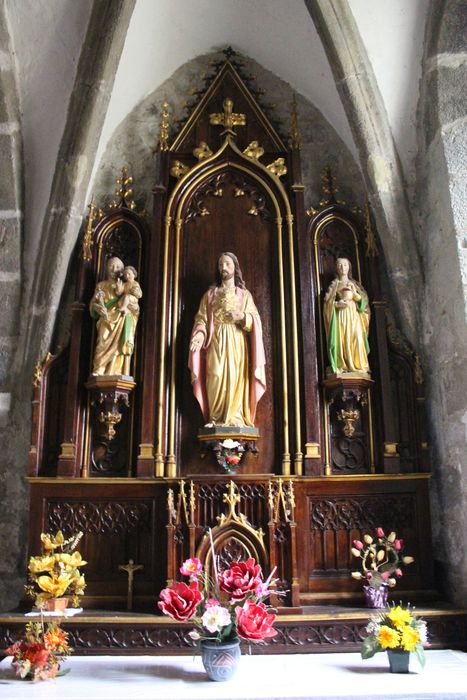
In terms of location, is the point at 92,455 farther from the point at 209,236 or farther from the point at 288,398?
the point at 209,236

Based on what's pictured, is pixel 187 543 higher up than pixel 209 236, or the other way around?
pixel 209 236

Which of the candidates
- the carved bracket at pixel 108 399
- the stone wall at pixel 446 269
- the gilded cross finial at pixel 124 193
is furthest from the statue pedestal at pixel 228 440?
the gilded cross finial at pixel 124 193

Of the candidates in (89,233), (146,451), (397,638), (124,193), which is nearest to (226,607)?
(397,638)

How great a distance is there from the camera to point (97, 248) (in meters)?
6.95

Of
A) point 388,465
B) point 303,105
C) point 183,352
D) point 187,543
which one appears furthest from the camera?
point 303,105

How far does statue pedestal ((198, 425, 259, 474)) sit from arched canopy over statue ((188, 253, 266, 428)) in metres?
0.07

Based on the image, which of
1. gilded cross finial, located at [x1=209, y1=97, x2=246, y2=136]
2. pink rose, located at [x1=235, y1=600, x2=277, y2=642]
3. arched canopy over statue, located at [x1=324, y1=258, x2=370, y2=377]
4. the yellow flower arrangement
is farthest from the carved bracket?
the yellow flower arrangement

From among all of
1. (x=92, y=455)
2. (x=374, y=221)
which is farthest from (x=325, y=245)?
(x=92, y=455)

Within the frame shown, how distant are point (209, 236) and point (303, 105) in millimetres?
1966

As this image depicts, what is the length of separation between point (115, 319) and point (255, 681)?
3526 mm

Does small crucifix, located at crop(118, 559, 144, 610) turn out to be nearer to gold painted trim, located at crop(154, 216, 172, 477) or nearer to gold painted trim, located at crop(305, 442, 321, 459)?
gold painted trim, located at crop(154, 216, 172, 477)

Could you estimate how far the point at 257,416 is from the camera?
647cm

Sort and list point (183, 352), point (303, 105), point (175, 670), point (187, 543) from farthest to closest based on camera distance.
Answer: point (303, 105) < point (183, 352) < point (187, 543) < point (175, 670)

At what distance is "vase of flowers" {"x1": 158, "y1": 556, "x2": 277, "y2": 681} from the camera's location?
3760mm
